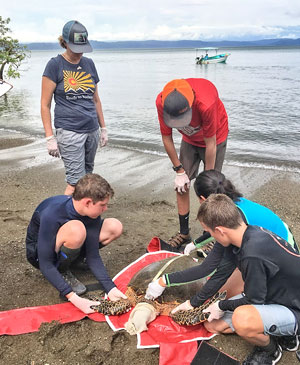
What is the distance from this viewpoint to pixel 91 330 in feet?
8.50

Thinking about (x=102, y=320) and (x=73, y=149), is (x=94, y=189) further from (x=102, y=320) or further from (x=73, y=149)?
(x=73, y=149)

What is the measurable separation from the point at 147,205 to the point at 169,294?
2205 millimetres

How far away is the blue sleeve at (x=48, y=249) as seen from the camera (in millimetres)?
2648

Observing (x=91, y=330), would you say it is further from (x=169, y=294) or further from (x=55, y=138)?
(x=55, y=138)

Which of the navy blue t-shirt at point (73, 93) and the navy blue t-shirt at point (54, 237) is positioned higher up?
the navy blue t-shirt at point (73, 93)

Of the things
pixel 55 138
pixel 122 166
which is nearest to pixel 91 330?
pixel 55 138

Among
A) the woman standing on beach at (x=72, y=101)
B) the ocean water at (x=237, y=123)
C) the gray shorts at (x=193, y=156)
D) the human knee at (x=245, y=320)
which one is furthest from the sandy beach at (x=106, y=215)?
the ocean water at (x=237, y=123)

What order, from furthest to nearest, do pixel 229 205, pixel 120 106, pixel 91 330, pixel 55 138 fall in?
1. pixel 120 106
2. pixel 55 138
3. pixel 91 330
4. pixel 229 205

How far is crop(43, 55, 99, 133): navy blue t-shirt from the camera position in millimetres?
3412

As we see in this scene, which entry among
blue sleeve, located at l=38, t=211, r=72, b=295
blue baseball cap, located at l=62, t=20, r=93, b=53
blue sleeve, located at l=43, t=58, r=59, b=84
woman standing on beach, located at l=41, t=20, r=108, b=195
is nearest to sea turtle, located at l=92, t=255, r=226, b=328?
→ blue sleeve, located at l=38, t=211, r=72, b=295

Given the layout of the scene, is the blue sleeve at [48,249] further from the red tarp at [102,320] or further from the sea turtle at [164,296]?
the sea turtle at [164,296]

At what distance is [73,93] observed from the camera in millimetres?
3520

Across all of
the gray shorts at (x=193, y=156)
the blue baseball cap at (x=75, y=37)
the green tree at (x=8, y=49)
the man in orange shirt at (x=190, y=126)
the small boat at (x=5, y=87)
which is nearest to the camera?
the man in orange shirt at (x=190, y=126)

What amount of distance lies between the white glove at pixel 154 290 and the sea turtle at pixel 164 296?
5cm
